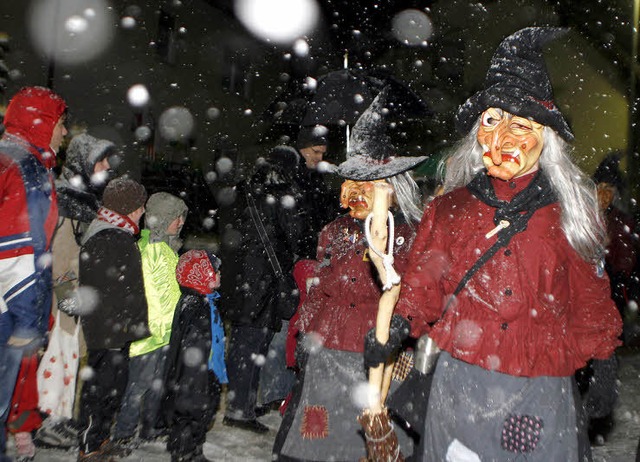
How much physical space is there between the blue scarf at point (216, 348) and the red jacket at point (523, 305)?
247cm

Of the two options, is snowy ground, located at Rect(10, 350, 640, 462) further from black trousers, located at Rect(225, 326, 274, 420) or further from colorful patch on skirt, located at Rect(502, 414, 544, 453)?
colorful patch on skirt, located at Rect(502, 414, 544, 453)

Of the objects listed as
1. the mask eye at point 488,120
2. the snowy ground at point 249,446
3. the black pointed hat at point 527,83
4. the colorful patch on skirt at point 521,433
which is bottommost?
the snowy ground at point 249,446

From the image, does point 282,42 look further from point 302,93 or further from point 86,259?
point 86,259

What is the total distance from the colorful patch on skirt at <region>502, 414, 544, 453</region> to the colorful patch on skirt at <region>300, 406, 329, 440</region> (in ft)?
4.40

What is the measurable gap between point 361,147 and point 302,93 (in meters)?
2.72

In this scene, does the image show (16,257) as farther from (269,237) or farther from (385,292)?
(269,237)

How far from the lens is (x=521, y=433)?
2.21 metres

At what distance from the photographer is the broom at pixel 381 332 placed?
228 centimetres

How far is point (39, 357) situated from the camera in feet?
14.5

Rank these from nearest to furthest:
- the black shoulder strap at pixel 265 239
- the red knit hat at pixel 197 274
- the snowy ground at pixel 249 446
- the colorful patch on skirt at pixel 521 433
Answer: the colorful patch on skirt at pixel 521 433
the red knit hat at pixel 197 274
the snowy ground at pixel 249 446
the black shoulder strap at pixel 265 239

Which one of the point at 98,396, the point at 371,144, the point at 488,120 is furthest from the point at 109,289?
the point at 488,120

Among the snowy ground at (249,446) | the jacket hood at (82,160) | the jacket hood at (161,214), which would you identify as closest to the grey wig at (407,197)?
the jacket hood at (161,214)

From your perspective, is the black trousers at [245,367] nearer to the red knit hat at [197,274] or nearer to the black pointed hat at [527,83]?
the red knit hat at [197,274]

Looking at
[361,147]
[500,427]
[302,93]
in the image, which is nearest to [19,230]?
[361,147]
